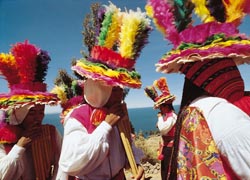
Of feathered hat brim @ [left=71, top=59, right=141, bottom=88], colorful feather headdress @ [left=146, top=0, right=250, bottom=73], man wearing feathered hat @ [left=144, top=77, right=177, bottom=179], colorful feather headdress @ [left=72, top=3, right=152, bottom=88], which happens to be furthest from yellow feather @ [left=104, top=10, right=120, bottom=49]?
man wearing feathered hat @ [left=144, top=77, right=177, bottom=179]

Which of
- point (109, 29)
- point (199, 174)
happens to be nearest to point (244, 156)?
point (199, 174)

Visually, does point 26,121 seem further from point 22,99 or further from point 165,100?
point 165,100

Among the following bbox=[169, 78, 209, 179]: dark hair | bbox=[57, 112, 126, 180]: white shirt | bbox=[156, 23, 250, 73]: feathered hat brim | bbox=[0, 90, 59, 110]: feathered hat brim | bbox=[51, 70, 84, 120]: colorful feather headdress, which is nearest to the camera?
bbox=[156, 23, 250, 73]: feathered hat brim

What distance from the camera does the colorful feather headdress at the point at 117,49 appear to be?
104 inches

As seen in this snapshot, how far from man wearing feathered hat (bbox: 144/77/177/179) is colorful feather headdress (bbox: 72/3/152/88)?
4604 mm

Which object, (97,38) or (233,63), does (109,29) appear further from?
(233,63)

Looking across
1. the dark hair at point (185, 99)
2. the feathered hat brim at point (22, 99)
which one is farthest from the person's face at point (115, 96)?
the dark hair at point (185, 99)

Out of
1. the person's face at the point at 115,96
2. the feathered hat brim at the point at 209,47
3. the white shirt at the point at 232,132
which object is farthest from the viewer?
the person's face at the point at 115,96

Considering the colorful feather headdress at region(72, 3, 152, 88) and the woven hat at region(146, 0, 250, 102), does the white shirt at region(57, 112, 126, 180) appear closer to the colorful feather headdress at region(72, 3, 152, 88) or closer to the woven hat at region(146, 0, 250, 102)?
the colorful feather headdress at region(72, 3, 152, 88)

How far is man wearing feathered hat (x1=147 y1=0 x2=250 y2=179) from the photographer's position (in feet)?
5.14

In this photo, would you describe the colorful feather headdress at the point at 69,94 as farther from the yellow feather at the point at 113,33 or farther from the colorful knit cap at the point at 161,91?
the colorful knit cap at the point at 161,91

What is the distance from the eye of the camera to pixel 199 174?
A: 1.67 m

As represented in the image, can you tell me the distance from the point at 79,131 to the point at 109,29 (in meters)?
0.95

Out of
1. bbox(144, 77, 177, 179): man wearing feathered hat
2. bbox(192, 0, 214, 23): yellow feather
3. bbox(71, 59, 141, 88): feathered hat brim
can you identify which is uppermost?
bbox(192, 0, 214, 23): yellow feather
